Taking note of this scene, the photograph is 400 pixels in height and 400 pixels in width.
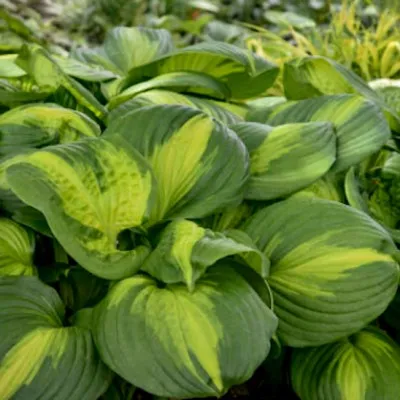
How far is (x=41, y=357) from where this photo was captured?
666 mm

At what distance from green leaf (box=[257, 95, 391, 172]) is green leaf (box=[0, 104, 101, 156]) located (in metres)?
0.30

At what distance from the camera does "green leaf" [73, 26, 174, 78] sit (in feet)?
4.25

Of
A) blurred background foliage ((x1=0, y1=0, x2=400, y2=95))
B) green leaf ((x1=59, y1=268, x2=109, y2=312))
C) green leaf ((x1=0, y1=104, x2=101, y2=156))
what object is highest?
green leaf ((x1=0, y1=104, x2=101, y2=156))

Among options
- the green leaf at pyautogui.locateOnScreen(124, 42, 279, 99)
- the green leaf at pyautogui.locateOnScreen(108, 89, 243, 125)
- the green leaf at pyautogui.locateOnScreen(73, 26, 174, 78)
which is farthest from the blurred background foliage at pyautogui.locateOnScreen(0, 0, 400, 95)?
the green leaf at pyautogui.locateOnScreen(108, 89, 243, 125)

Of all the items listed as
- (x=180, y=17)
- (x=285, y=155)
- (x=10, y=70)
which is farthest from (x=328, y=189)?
(x=180, y=17)

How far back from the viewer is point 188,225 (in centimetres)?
74

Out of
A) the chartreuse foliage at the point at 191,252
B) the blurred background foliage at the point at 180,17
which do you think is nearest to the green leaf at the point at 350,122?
the chartreuse foliage at the point at 191,252

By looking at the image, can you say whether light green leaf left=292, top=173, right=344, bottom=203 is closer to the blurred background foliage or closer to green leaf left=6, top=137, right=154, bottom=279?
green leaf left=6, top=137, right=154, bottom=279

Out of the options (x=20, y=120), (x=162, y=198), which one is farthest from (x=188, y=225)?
(x=20, y=120)

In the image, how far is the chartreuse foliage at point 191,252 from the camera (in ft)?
2.15

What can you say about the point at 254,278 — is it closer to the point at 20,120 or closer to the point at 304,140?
the point at 304,140

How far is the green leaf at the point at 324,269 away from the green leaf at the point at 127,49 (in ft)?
1.97

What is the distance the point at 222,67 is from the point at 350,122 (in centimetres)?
28

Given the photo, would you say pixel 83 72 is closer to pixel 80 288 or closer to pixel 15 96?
pixel 15 96
